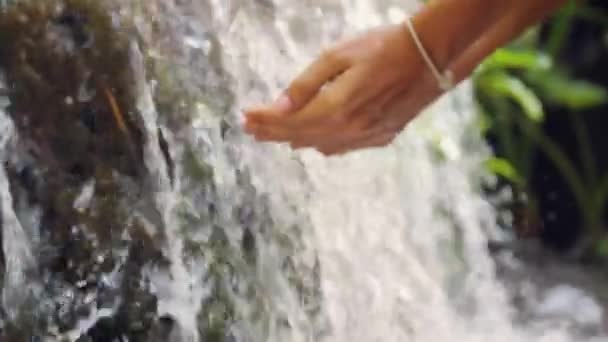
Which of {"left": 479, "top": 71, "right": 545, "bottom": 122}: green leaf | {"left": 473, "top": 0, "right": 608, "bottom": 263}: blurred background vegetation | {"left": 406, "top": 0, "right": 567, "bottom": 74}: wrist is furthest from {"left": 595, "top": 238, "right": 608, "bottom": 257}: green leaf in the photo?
{"left": 406, "top": 0, "right": 567, "bottom": 74}: wrist

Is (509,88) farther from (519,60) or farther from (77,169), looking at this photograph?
(77,169)

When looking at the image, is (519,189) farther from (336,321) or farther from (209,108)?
(209,108)

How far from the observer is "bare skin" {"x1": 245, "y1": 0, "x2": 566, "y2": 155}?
834mm

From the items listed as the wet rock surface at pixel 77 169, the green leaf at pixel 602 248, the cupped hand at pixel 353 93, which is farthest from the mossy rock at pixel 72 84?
the green leaf at pixel 602 248

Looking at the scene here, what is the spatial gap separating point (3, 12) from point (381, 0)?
3.36ft

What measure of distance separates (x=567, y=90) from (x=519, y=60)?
24cm

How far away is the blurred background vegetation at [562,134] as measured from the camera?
2.69 metres

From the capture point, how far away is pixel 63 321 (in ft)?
2.95

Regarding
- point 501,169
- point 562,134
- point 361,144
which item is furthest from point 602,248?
point 361,144

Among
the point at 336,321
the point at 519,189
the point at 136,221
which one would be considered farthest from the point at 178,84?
the point at 519,189

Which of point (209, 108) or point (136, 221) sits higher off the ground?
point (209, 108)

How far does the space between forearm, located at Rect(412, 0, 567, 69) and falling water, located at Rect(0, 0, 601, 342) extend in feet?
1.07

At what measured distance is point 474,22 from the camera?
2.75ft

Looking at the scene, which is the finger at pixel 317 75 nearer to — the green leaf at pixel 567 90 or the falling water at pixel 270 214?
the falling water at pixel 270 214
